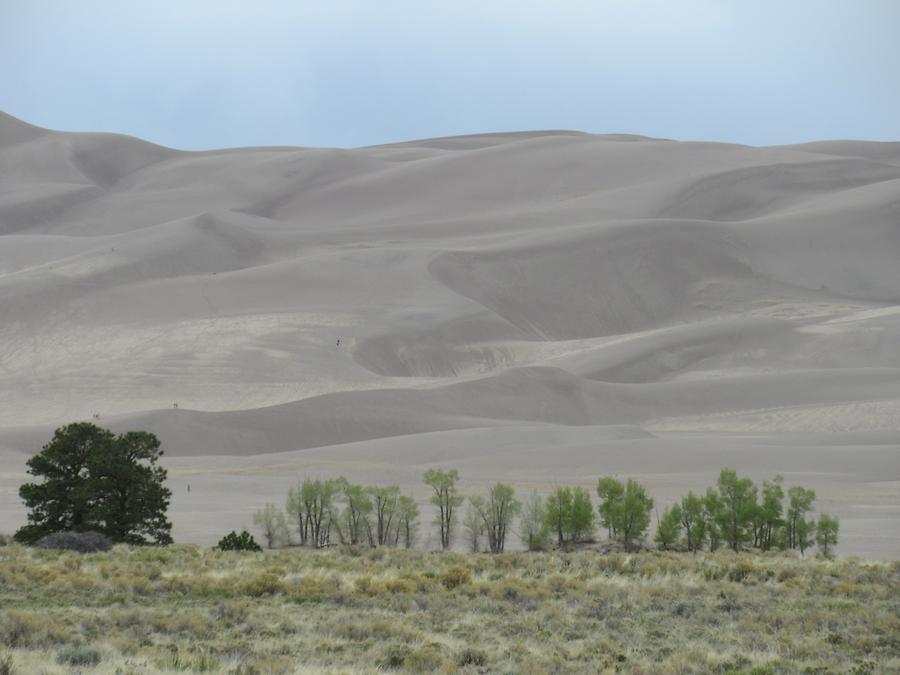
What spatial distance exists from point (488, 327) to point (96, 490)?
7714 centimetres

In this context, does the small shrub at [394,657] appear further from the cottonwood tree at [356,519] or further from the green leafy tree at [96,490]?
the cottonwood tree at [356,519]

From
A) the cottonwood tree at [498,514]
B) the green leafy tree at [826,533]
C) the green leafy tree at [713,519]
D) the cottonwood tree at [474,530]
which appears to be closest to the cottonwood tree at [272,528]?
the cottonwood tree at [474,530]

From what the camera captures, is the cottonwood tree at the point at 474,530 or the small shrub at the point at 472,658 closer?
the small shrub at the point at 472,658

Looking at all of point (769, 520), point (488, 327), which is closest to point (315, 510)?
point (769, 520)

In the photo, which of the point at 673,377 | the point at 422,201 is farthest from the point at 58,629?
the point at 422,201

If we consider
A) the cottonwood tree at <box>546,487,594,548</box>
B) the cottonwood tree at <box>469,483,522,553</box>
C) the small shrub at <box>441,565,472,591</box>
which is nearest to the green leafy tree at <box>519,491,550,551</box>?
the cottonwood tree at <box>546,487,594,548</box>

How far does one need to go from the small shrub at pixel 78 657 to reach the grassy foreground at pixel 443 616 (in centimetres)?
3

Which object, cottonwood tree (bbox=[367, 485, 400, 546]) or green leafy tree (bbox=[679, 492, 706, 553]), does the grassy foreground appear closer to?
green leafy tree (bbox=[679, 492, 706, 553])

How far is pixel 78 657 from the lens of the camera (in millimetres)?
11383

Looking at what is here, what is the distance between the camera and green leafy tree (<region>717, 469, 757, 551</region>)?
96.8 ft

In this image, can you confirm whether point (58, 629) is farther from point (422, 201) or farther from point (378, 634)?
point (422, 201)

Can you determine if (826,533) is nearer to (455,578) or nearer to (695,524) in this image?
(695,524)

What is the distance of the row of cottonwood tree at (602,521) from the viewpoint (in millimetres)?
29594

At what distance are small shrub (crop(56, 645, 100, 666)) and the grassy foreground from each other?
0.09 feet
